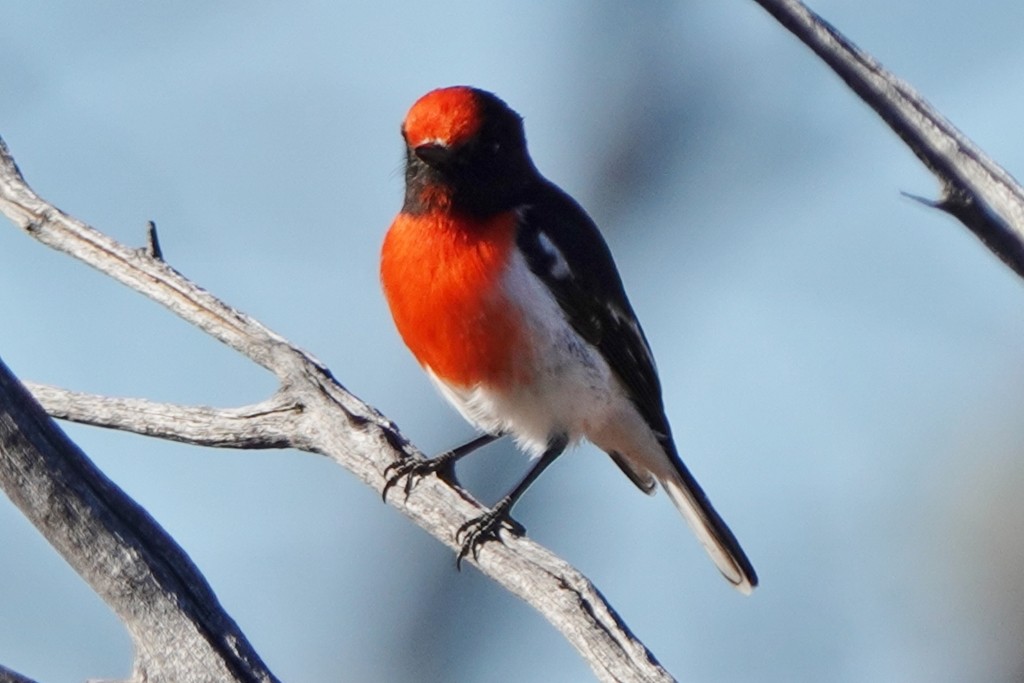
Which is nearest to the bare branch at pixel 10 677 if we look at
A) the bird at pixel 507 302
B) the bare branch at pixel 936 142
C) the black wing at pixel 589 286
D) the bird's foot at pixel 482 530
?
the bird's foot at pixel 482 530

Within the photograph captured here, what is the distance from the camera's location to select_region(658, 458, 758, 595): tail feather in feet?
15.8

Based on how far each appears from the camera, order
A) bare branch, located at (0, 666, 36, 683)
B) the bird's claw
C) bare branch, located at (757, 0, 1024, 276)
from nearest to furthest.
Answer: bare branch, located at (757, 0, 1024, 276), bare branch, located at (0, 666, 36, 683), the bird's claw

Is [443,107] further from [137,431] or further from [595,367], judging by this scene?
[137,431]

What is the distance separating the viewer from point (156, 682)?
2.89 metres

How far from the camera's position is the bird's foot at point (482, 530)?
371 cm

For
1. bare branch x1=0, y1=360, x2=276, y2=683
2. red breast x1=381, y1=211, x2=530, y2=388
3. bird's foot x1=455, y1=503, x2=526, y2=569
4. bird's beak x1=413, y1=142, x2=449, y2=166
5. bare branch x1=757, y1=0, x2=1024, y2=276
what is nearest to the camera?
bare branch x1=757, y1=0, x2=1024, y2=276

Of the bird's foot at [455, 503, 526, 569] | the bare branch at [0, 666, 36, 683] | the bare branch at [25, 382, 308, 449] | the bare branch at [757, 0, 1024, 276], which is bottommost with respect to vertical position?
the bare branch at [0, 666, 36, 683]

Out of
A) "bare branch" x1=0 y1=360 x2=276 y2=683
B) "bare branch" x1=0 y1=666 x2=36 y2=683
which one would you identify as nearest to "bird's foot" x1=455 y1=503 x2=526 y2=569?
"bare branch" x1=0 y1=360 x2=276 y2=683

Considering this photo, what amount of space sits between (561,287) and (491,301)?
318 millimetres

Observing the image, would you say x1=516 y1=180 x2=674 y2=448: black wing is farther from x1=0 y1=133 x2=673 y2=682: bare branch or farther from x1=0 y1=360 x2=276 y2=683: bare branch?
x1=0 y1=360 x2=276 y2=683: bare branch

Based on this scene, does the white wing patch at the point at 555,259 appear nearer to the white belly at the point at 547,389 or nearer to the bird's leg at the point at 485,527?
the white belly at the point at 547,389

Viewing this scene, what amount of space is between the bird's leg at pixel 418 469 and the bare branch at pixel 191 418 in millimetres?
271

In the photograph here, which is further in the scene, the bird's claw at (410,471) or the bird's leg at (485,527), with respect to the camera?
the bird's claw at (410,471)

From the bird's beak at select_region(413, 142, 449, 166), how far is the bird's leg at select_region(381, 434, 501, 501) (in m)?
0.92
